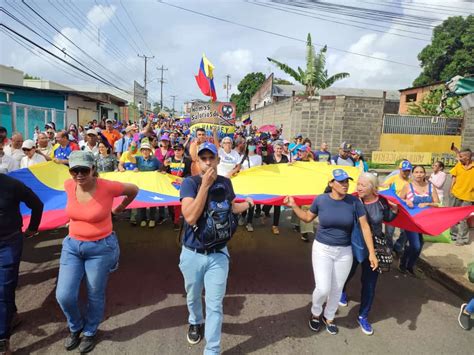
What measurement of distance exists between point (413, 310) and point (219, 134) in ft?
20.3

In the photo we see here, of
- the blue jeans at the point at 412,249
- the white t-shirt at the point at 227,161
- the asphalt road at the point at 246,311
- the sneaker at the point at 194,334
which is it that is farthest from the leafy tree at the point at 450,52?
the sneaker at the point at 194,334

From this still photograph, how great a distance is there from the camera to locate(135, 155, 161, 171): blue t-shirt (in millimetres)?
5887

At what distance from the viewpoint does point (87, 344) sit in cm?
301

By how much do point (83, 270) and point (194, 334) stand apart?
1220 millimetres

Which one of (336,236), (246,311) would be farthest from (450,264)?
(246,311)

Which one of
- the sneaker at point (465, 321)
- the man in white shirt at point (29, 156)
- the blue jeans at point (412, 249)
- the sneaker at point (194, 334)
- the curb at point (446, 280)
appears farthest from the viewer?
the man in white shirt at point (29, 156)

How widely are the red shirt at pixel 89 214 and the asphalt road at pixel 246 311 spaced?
1.16 meters

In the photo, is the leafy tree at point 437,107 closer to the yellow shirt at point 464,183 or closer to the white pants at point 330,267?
the yellow shirt at point 464,183

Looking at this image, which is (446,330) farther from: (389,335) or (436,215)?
(436,215)

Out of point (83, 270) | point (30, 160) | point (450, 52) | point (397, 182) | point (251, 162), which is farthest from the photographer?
point (450, 52)

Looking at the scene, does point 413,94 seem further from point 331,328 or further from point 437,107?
point 331,328

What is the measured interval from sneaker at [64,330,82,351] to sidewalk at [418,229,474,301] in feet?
15.7

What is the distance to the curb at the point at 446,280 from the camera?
4.39 meters

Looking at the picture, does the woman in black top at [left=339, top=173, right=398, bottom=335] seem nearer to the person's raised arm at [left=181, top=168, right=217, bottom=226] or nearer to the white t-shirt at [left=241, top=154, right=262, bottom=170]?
the person's raised arm at [left=181, top=168, right=217, bottom=226]
